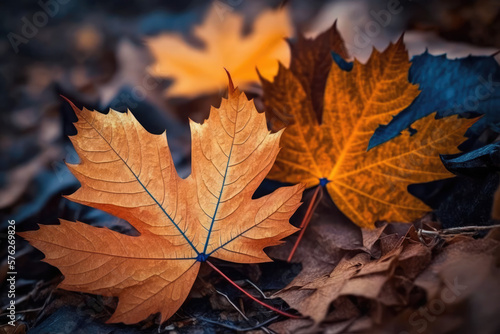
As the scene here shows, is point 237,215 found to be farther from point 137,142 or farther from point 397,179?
point 397,179

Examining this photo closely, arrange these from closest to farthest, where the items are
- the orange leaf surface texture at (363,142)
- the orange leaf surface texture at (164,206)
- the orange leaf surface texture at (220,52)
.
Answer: the orange leaf surface texture at (164,206) → the orange leaf surface texture at (363,142) → the orange leaf surface texture at (220,52)

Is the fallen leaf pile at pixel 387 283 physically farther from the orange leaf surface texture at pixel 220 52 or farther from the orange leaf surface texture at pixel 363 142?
the orange leaf surface texture at pixel 220 52

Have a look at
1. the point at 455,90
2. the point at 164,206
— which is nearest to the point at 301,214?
the point at 164,206

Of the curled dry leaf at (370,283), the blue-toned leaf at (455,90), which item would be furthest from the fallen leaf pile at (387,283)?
the blue-toned leaf at (455,90)

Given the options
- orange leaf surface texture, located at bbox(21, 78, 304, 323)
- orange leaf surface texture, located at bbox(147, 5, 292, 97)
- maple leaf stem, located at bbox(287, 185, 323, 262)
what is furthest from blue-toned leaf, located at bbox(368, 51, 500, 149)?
orange leaf surface texture, located at bbox(147, 5, 292, 97)

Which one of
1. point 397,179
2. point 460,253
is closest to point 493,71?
point 397,179

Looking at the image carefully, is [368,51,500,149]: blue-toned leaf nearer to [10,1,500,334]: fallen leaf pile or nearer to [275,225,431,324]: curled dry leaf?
[10,1,500,334]: fallen leaf pile

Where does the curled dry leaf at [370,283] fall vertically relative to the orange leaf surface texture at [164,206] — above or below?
below
